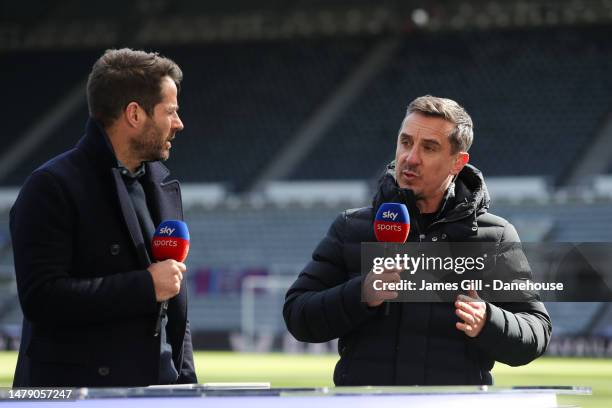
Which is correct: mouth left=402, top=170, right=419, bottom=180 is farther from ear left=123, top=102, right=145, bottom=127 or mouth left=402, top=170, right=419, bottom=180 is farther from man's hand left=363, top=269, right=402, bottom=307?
ear left=123, top=102, right=145, bottom=127

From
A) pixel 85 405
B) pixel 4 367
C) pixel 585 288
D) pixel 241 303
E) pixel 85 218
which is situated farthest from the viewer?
pixel 241 303

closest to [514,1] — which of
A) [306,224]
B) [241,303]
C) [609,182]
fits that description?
[609,182]

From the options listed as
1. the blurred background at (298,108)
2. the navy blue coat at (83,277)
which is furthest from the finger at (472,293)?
the blurred background at (298,108)

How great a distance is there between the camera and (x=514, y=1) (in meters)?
29.1

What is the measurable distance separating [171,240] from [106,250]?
0.24 metres

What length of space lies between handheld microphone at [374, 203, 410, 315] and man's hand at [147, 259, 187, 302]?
0.61 m

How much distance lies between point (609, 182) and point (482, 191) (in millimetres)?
21891

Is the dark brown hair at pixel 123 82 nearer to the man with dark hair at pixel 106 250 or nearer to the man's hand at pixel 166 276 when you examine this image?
Result: the man with dark hair at pixel 106 250

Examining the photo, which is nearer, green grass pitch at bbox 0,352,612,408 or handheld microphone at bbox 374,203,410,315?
handheld microphone at bbox 374,203,410,315

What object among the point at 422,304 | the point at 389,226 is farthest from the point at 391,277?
the point at 422,304

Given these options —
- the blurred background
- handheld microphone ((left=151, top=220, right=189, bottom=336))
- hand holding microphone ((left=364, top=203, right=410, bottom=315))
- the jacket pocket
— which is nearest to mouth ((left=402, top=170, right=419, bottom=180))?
hand holding microphone ((left=364, top=203, right=410, bottom=315))

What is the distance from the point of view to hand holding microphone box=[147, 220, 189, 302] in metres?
3.72

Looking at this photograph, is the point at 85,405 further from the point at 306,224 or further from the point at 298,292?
the point at 306,224

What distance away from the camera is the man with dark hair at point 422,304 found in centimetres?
375
